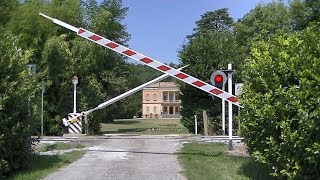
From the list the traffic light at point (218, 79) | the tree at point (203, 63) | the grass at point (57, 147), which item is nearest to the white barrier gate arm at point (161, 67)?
the traffic light at point (218, 79)

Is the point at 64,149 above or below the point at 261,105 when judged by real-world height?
below

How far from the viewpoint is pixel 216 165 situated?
12.1m

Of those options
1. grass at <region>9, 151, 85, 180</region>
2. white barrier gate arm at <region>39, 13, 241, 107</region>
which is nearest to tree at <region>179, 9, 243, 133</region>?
white barrier gate arm at <region>39, 13, 241, 107</region>

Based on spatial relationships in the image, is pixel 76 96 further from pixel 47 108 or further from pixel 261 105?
pixel 261 105

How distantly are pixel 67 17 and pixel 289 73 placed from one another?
76.7 ft

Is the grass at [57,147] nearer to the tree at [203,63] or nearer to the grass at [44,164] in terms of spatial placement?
the grass at [44,164]

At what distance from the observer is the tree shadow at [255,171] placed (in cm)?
958

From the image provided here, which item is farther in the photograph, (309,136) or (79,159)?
(79,159)

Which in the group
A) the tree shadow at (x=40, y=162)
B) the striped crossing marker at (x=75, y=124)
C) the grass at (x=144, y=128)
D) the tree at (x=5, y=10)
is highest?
the tree at (x=5, y=10)

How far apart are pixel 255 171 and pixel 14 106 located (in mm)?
5294

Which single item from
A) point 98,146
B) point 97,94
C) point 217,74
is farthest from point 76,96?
point 217,74

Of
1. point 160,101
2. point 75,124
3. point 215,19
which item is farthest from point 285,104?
point 160,101

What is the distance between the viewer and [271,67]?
8.76 meters

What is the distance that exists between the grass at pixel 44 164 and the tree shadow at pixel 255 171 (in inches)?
171
